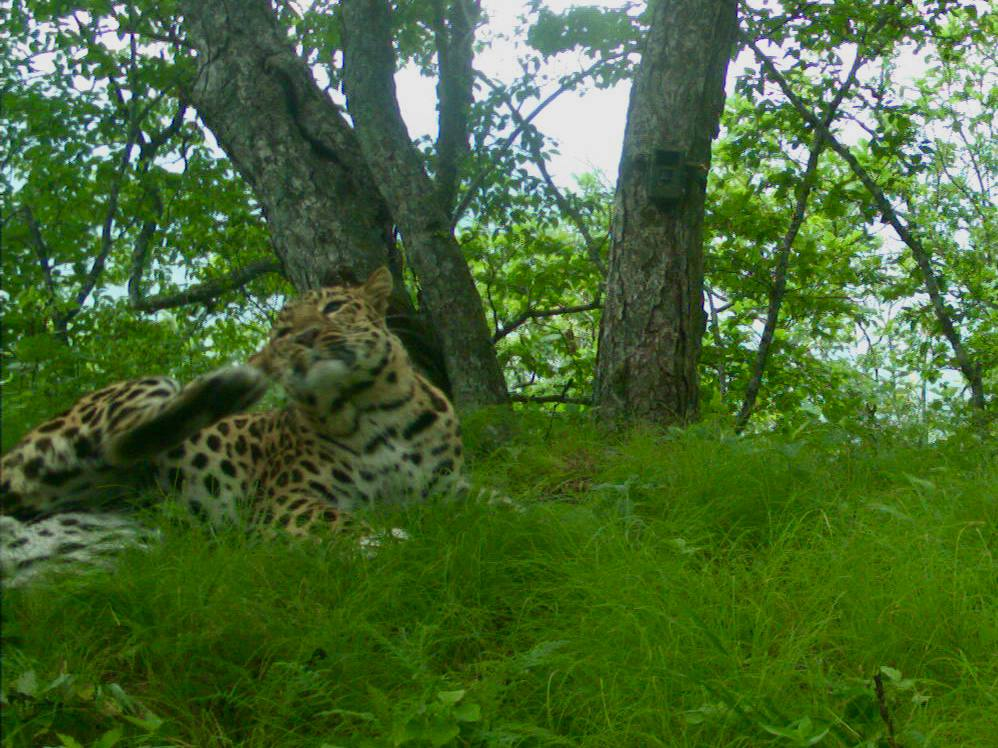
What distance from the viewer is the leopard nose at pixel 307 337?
4.90 metres

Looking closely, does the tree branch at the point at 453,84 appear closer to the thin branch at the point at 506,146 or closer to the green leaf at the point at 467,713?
the thin branch at the point at 506,146

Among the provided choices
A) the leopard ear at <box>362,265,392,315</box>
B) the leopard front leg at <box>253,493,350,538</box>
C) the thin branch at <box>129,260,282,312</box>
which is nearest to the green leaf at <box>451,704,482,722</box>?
the leopard front leg at <box>253,493,350,538</box>

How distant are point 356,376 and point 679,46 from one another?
11.8 feet

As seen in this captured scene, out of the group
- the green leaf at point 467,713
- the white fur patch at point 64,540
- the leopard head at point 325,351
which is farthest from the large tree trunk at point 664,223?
the green leaf at point 467,713

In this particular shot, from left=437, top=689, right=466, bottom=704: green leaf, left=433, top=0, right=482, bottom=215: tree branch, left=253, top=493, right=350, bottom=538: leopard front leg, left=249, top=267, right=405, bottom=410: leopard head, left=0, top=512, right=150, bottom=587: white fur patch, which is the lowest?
left=437, top=689, right=466, bottom=704: green leaf

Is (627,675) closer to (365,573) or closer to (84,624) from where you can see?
(365,573)

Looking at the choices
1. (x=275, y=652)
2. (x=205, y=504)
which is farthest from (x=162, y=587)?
(x=205, y=504)

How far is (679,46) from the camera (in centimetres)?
712

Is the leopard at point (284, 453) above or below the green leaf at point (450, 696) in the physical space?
above

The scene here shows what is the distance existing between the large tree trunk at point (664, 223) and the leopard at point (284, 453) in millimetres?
1996

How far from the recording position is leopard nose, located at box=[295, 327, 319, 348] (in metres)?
4.90

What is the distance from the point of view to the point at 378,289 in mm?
Answer: 5453

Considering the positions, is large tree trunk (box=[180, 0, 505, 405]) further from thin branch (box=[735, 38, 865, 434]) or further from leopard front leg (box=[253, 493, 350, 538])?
leopard front leg (box=[253, 493, 350, 538])

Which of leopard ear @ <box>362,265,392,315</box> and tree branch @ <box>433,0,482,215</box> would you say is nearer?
leopard ear @ <box>362,265,392,315</box>
